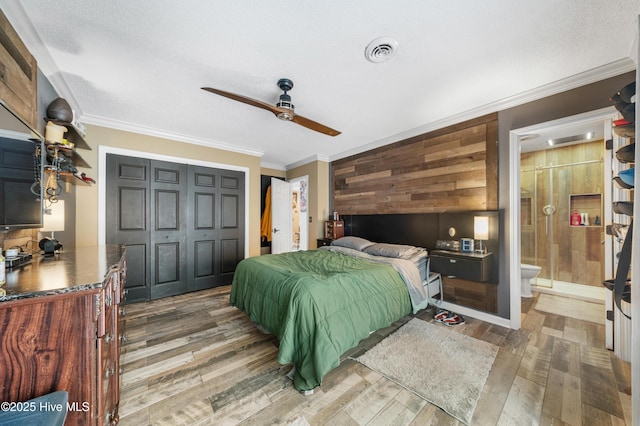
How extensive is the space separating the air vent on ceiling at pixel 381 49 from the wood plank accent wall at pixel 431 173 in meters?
1.67

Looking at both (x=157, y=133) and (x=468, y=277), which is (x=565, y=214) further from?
(x=157, y=133)

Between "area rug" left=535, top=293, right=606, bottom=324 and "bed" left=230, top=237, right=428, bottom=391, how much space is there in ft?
6.06

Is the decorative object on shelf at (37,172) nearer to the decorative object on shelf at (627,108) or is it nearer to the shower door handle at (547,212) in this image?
the decorative object on shelf at (627,108)

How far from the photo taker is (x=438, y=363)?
1900 millimetres

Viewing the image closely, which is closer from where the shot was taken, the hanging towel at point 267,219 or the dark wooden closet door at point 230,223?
the dark wooden closet door at point 230,223

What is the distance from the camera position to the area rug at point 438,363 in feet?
5.12

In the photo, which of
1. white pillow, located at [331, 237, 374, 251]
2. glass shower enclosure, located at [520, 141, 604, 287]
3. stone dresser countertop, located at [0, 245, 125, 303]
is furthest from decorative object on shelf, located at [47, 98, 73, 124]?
glass shower enclosure, located at [520, 141, 604, 287]

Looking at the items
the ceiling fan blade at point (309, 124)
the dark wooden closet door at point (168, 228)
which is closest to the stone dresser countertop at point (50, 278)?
the ceiling fan blade at point (309, 124)

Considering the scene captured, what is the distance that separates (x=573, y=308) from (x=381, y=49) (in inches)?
158

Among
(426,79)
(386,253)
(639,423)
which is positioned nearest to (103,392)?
(639,423)

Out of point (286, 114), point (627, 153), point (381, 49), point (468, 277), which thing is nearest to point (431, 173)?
point (468, 277)

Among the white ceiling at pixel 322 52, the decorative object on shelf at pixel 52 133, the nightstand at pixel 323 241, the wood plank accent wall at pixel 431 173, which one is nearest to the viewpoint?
the white ceiling at pixel 322 52

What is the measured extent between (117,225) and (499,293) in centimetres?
494

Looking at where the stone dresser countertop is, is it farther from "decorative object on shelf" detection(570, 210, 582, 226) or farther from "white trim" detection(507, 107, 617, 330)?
"decorative object on shelf" detection(570, 210, 582, 226)
